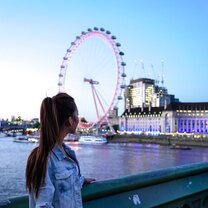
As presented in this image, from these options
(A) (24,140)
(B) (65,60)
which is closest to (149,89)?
(A) (24,140)

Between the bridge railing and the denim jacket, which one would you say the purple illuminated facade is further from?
the denim jacket

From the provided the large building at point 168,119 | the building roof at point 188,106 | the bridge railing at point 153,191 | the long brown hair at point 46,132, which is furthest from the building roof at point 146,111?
the long brown hair at point 46,132

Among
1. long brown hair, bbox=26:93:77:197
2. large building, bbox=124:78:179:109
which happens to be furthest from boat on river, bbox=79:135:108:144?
long brown hair, bbox=26:93:77:197

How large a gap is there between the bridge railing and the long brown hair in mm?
81

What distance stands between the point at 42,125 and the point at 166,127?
331 feet

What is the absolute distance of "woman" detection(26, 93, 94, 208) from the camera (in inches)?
55.3

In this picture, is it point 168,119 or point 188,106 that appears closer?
point 168,119

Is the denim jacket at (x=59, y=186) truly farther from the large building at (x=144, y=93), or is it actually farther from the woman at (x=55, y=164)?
the large building at (x=144, y=93)

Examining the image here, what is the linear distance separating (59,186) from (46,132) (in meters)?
0.22

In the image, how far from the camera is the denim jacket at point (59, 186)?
4.54 feet

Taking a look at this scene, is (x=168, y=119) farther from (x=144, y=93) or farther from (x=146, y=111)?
(x=144, y=93)

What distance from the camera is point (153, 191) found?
6.30 ft

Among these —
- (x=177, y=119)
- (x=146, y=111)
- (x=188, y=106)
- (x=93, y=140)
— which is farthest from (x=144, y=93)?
(x=93, y=140)

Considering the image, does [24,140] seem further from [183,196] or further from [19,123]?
[19,123]
